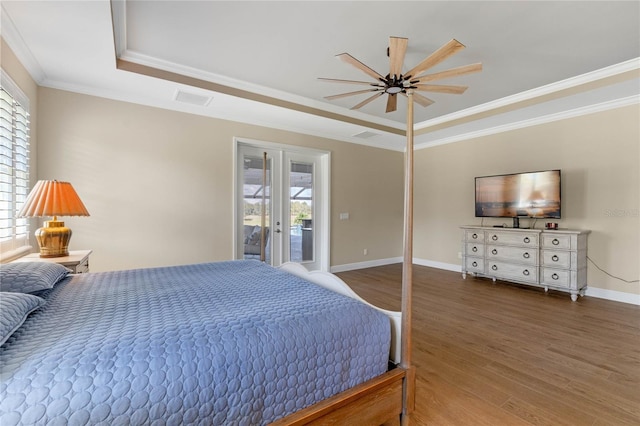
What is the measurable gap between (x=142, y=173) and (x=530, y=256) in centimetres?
534

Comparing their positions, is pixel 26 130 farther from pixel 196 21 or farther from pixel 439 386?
pixel 439 386

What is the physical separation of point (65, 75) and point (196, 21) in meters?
1.66

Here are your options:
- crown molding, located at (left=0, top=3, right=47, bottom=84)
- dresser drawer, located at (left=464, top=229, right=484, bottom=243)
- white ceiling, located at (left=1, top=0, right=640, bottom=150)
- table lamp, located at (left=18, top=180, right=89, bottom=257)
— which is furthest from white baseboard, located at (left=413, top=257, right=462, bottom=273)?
crown molding, located at (left=0, top=3, right=47, bottom=84)

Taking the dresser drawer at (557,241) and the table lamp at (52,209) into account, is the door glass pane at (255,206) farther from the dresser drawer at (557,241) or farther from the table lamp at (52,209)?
the dresser drawer at (557,241)

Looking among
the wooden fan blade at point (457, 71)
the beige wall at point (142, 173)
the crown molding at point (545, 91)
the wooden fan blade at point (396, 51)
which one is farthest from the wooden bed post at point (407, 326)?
the crown molding at point (545, 91)

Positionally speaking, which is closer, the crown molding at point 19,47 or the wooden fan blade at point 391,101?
the crown molding at point 19,47

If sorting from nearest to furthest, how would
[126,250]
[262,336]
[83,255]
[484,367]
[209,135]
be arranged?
1. [262,336]
2. [484,367]
3. [83,255]
4. [126,250]
5. [209,135]

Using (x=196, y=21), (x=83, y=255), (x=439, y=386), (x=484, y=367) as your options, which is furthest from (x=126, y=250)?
(x=484, y=367)

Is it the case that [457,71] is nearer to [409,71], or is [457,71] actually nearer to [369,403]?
[409,71]

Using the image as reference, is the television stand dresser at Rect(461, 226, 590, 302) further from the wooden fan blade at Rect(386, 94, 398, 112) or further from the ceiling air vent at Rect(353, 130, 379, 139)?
the wooden fan blade at Rect(386, 94, 398, 112)

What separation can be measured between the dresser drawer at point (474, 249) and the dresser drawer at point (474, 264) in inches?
3.0

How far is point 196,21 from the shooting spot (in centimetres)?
249

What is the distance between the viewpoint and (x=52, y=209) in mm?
2314

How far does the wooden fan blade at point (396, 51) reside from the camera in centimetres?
205
